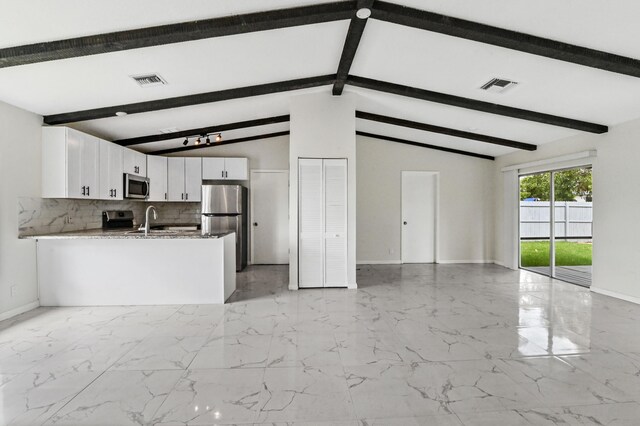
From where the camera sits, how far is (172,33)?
261 cm

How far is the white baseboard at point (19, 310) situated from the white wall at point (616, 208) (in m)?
7.63

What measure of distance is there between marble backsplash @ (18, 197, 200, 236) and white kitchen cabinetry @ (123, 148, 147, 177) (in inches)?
28.0

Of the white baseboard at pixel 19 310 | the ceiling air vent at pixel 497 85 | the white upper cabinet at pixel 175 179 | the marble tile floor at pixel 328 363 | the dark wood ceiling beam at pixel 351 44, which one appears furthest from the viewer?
the white upper cabinet at pixel 175 179

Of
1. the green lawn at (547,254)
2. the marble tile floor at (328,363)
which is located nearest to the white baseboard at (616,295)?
the marble tile floor at (328,363)

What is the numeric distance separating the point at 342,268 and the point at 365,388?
2.72 metres

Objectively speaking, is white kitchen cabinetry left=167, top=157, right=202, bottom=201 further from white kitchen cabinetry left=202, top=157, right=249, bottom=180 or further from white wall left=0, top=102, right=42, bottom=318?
white wall left=0, top=102, right=42, bottom=318

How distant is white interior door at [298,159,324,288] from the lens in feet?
15.5

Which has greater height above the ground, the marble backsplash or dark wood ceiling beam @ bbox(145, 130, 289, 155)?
dark wood ceiling beam @ bbox(145, 130, 289, 155)

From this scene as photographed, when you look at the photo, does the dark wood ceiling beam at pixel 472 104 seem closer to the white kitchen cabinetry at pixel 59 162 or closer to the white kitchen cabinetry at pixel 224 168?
the white kitchen cabinetry at pixel 224 168

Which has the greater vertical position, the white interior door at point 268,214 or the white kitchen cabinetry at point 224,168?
the white kitchen cabinetry at point 224,168

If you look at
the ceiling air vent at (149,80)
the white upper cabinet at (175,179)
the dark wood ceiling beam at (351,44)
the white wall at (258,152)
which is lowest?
the white upper cabinet at (175,179)

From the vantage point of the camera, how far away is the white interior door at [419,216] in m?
7.02

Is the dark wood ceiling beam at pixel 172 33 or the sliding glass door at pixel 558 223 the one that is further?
the sliding glass door at pixel 558 223

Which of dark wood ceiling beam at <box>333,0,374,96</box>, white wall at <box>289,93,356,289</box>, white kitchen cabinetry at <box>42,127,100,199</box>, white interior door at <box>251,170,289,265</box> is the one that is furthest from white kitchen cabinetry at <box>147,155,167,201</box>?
dark wood ceiling beam at <box>333,0,374,96</box>
